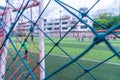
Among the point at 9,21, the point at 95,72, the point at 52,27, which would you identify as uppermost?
the point at 9,21

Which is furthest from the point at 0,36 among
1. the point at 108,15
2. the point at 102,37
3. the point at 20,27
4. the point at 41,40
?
the point at 108,15

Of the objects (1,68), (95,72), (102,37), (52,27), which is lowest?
(52,27)

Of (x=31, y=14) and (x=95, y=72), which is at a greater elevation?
(x=31, y=14)

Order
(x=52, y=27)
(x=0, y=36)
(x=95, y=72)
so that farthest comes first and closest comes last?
(x=52, y=27) → (x=95, y=72) → (x=0, y=36)

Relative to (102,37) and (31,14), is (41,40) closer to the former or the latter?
(31,14)

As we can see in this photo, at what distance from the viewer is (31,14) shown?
3.03m

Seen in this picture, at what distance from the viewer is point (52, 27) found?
42469 millimetres

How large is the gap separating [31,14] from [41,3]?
1.72ft

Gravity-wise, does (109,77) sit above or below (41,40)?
Result: below

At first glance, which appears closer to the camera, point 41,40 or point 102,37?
point 102,37

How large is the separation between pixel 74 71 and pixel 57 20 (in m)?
39.6

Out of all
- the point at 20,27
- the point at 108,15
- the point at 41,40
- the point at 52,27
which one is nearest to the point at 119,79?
the point at 41,40

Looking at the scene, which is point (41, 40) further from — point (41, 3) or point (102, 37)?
point (102, 37)

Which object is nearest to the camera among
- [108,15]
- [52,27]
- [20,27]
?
[20,27]
